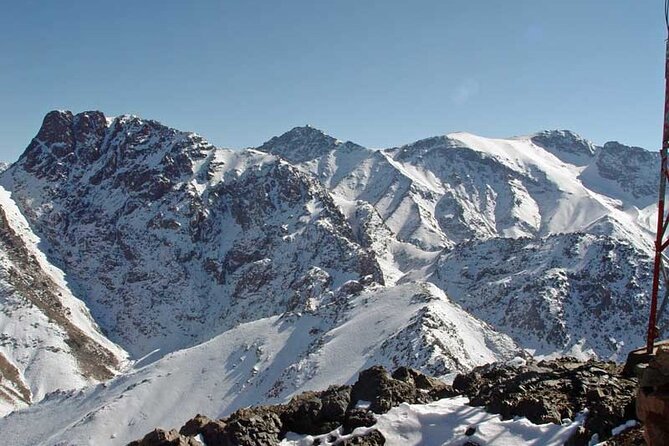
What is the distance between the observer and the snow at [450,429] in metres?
25.8

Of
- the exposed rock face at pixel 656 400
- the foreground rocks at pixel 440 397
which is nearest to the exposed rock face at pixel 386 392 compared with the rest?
the foreground rocks at pixel 440 397

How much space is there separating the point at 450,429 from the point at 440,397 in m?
5.83

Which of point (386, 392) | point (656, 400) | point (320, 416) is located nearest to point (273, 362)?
point (386, 392)

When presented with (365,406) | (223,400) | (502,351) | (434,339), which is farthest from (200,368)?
(365,406)

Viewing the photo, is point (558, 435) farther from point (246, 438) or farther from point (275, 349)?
point (275, 349)

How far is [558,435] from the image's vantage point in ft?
82.9

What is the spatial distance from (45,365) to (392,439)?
648ft

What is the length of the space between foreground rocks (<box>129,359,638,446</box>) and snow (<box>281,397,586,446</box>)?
1.59ft

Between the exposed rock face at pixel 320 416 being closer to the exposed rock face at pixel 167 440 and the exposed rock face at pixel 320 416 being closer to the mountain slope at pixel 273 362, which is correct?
the exposed rock face at pixel 167 440

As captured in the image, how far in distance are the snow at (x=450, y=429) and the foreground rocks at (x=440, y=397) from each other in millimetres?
483

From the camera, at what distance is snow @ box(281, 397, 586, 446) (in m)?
25.8

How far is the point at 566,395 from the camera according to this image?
2844cm

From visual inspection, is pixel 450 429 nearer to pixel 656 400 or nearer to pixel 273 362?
pixel 656 400

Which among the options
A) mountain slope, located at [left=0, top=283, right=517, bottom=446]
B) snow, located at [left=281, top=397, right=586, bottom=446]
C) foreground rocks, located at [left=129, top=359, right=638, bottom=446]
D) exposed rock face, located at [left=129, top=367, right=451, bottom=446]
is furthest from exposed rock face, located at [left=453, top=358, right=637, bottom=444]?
mountain slope, located at [left=0, top=283, right=517, bottom=446]
